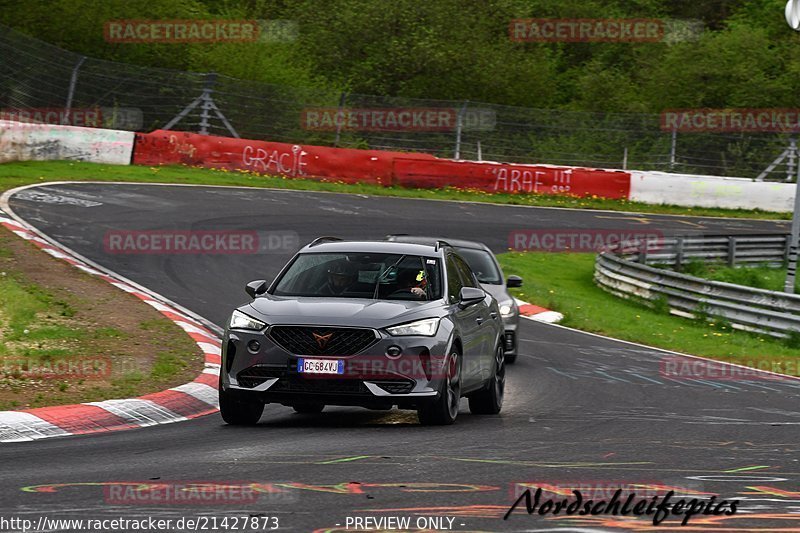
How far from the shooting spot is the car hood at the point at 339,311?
1013 centimetres

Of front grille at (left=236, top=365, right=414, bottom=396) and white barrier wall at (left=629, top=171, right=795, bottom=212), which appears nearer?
front grille at (left=236, top=365, right=414, bottom=396)

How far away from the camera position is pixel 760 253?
A: 31.4m

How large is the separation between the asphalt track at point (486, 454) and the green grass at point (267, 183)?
11.8m

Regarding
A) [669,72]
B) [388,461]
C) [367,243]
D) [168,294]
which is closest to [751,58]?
[669,72]

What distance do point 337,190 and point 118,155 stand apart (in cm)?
568

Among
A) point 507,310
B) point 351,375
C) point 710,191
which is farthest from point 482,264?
point 710,191

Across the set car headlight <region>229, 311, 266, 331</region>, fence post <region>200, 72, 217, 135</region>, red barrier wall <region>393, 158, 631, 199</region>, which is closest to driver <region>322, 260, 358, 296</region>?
car headlight <region>229, 311, 266, 331</region>

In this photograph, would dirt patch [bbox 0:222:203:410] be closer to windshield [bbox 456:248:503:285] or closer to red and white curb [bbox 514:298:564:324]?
windshield [bbox 456:248:503:285]

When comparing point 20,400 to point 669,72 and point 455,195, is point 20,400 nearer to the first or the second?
point 455,195

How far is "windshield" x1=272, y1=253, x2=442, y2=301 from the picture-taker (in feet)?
36.0
